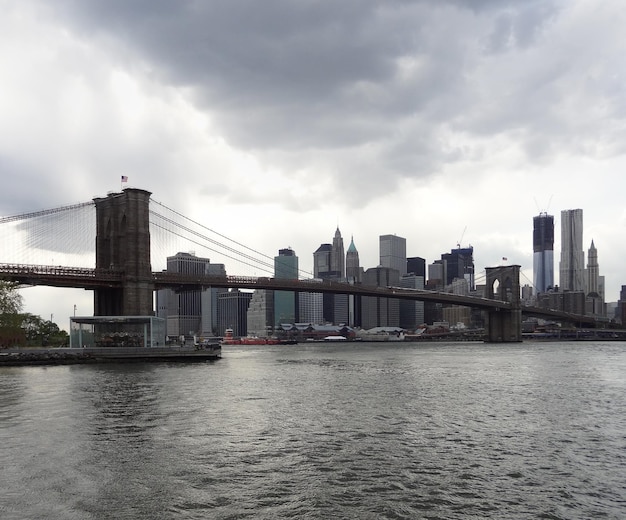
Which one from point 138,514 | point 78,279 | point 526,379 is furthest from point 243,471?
point 78,279

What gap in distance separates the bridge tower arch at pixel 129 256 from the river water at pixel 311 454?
5096cm

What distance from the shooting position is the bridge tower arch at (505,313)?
174 metres

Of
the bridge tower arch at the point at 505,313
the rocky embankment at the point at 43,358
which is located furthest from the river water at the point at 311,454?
the bridge tower arch at the point at 505,313

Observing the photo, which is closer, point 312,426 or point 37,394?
point 312,426

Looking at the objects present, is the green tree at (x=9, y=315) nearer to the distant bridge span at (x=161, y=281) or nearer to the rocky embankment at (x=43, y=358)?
the distant bridge span at (x=161, y=281)

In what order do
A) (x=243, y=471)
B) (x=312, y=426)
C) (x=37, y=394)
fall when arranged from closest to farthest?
1. (x=243, y=471)
2. (x=312, y=426)
3. (x=37, y=394)

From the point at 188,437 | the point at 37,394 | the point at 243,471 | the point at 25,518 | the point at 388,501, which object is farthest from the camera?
the point at 37,394

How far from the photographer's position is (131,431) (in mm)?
25188

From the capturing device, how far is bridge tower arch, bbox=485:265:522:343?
569 feet

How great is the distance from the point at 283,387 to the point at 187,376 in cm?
1195

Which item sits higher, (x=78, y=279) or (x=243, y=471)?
(x=78, y=279)

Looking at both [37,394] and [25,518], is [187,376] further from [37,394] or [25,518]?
[25,518]

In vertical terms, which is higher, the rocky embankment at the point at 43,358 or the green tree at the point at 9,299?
the green tree at the point at 9,299

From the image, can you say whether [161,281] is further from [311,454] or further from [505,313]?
[505,313]
